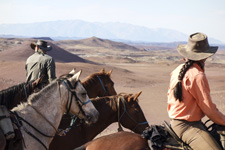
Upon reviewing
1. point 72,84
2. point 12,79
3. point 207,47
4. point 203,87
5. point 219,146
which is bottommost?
point 12,79

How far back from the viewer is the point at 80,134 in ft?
17.7

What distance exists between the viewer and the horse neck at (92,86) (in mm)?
6734

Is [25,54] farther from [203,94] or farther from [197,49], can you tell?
[203,94]

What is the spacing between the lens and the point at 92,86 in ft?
22.3

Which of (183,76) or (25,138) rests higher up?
(183,76)

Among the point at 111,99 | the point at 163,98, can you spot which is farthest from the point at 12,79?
the point at 111,99

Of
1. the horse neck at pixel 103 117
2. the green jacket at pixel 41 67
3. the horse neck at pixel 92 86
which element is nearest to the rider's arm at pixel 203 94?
the horse neck at pixel 103 117

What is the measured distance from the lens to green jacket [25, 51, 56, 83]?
6.62m

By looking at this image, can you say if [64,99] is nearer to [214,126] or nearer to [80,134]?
[80,134]

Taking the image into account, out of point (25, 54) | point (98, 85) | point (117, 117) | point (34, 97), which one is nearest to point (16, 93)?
point (34, 97)

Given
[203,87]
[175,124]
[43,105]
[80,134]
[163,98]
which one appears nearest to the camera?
[203,87]

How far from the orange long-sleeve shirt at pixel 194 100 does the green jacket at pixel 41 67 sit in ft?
12.2

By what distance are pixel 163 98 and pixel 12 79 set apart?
1166 centimetres

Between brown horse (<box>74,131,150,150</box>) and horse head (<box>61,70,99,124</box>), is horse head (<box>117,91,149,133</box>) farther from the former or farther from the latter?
brown horse (<box>74,131,150,150</box>)
